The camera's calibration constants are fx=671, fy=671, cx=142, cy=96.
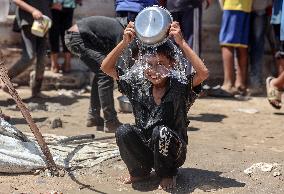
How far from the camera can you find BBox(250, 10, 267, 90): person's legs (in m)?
7.96

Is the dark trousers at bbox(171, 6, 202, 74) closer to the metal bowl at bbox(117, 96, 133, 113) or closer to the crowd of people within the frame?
the crowd of people

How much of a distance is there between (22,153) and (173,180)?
1114 mm

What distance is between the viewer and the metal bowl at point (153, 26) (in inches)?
155

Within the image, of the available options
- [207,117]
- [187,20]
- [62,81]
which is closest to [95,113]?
[207,117]

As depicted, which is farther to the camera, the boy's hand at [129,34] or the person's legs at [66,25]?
the person's legs at [66,25]

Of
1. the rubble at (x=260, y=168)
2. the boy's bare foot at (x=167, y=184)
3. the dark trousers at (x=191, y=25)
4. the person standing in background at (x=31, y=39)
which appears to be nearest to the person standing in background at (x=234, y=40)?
the dark trousers at (x=191, y=25)

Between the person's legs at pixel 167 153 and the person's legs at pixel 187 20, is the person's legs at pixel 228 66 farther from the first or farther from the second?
the person's legs at pixel 167 153

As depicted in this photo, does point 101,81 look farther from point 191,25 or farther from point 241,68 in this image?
point 241,68

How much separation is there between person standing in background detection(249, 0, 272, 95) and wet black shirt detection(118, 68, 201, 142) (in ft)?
13.2

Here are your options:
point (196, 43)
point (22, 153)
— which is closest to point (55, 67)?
point (196, 43)

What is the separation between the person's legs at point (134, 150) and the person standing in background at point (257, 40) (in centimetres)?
402

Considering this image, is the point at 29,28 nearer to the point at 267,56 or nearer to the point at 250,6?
the point at 250,6

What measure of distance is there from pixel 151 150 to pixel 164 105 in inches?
11.9

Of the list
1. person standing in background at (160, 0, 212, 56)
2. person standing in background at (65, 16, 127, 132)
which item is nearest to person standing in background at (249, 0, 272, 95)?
person standing in background at (160, 0, 212, 56)
